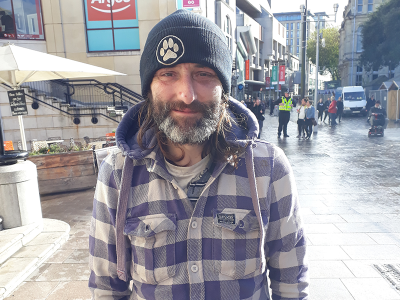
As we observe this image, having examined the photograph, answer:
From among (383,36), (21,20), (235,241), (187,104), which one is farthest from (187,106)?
(383,36)

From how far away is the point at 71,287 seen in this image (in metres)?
3.33

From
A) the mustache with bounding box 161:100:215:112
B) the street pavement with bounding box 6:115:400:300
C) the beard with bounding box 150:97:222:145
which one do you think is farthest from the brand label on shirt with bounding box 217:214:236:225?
the street pavement with bounding box 6:115:400:300

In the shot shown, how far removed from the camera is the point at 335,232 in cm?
449

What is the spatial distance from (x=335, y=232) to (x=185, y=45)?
4117mm

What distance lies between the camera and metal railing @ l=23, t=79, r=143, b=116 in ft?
42.2

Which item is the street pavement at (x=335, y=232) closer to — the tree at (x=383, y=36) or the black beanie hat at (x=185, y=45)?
the black beanie hat at (x=185, y=45)

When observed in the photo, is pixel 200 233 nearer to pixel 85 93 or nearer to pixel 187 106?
pixel 187 106

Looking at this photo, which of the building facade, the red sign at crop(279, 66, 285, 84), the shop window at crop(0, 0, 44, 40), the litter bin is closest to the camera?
the litter bin

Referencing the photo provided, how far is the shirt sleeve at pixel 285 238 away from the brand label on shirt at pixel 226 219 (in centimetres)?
20

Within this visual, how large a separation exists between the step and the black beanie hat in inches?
127

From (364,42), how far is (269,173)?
128 ft

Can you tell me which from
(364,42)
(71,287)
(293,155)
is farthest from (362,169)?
(364,42)

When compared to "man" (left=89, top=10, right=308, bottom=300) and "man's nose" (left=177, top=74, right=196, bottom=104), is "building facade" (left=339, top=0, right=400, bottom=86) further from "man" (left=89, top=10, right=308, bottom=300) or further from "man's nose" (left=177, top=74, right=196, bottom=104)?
"man's nose" (left=177, top=74, right=196, bottom=104)

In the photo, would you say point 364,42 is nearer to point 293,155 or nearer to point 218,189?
point 293,155
